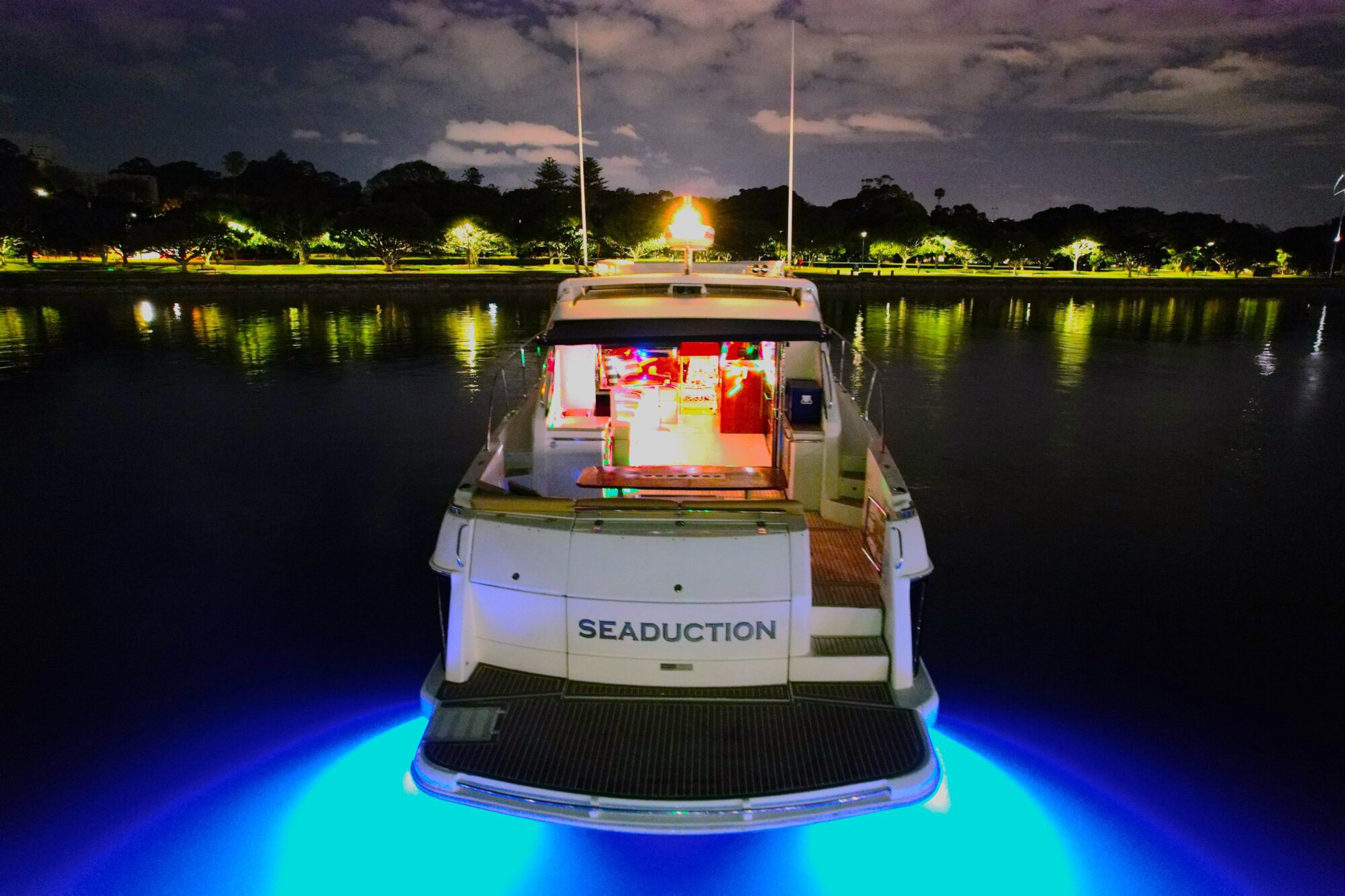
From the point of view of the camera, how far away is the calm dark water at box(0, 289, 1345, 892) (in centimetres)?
541

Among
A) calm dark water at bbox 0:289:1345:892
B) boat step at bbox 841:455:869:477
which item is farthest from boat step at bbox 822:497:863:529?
calm dark water at bbox 0:289:1345:892

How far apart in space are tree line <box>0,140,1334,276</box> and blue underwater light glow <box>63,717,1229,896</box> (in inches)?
1782

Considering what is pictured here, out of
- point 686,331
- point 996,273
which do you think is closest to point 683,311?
point 686,331

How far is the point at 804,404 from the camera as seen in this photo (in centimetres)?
657

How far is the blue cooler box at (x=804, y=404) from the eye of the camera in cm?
654

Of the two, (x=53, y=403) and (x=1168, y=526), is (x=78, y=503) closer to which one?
(x=53, y=403)

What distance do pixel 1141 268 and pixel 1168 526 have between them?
3462 inches

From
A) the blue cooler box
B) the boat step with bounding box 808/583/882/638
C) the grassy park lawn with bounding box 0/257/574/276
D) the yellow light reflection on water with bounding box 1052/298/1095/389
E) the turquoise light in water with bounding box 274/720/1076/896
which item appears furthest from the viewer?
the grassy park lawn with bounding box 0/257/574/276

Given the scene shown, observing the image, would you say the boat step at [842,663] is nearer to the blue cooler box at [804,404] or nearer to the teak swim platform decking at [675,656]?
the teak swim platform decking at [675,656]

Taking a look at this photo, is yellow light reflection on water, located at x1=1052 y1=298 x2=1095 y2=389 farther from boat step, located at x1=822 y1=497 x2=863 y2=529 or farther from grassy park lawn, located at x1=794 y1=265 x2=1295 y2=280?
grassy park lawn, located at x1=794 y1=265 x2=1295 y2=280

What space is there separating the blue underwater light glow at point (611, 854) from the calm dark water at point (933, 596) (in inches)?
16.6

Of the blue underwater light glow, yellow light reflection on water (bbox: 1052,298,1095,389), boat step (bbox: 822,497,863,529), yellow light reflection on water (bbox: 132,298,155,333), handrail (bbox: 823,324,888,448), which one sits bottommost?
the blue underwater light glow

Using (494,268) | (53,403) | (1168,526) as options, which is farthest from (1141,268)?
(53,403)

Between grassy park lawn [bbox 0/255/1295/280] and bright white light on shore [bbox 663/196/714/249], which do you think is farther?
grassy park lawn [bbox 0/255/1295/280]
